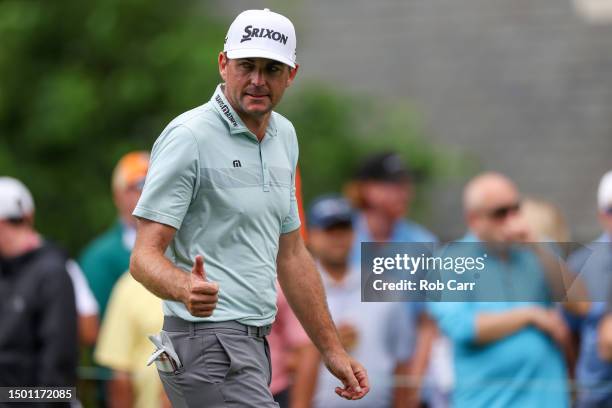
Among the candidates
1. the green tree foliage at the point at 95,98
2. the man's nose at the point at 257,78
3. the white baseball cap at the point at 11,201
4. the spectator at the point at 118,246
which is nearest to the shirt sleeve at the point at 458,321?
the spectator at the point at 118,246

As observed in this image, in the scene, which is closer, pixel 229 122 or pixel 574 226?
pixel 229 122

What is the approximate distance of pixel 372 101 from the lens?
14.6 m

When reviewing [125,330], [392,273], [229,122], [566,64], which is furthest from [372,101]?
[229,122]

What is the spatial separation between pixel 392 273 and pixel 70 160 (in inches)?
307

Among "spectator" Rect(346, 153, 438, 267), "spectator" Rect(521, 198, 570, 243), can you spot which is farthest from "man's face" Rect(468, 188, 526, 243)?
"spectator" Rect(346, 153, 438, 267)

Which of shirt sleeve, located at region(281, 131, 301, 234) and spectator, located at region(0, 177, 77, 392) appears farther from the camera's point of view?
spectator, located at region(0, 177, 77, 392)

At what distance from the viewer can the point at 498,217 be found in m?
7.38

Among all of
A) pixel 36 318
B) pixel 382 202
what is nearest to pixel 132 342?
pixel 36 318

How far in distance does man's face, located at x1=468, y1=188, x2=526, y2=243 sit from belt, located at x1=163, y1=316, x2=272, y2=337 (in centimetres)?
248

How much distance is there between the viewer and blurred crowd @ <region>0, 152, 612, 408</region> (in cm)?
724

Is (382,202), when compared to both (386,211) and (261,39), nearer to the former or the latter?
(386,211)

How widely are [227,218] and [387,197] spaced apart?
4159mm

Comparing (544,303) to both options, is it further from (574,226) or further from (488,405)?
(574,226)

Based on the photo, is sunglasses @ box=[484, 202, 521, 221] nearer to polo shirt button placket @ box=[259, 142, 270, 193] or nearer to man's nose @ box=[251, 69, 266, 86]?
polo shirt button placket @ box=[259, 142, 270, 193]
